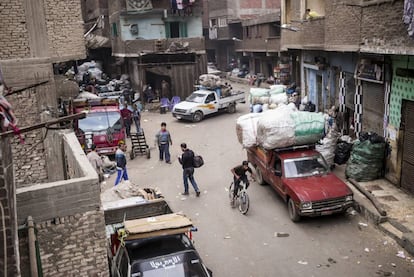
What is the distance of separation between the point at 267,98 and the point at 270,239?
512 inches

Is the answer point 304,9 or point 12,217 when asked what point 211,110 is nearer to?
point 304,9

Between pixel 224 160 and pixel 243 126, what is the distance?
348cm

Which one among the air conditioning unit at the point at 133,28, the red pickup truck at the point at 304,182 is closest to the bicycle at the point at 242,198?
the red pickup truck at the point at 304,182

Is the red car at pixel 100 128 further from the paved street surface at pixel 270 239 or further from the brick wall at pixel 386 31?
the brick wall at pixel 386 31

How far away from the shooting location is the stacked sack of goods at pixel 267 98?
2131cm

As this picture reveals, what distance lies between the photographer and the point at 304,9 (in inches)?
762

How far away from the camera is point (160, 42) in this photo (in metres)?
30.2

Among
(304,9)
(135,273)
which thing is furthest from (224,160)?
(135,273)

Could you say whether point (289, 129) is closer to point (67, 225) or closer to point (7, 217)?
point (67, 225)

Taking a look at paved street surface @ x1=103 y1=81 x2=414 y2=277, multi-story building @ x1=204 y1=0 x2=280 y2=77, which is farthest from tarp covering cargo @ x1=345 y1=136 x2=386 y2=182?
multi-story building @ x1=204 y1=0 x2=280 y2=77

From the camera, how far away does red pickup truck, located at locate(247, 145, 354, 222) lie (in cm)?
1031

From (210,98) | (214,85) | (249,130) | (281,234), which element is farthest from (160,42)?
(281,234)

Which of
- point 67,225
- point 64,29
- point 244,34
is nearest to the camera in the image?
point 67,225

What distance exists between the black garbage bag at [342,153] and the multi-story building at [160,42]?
58.7ft
